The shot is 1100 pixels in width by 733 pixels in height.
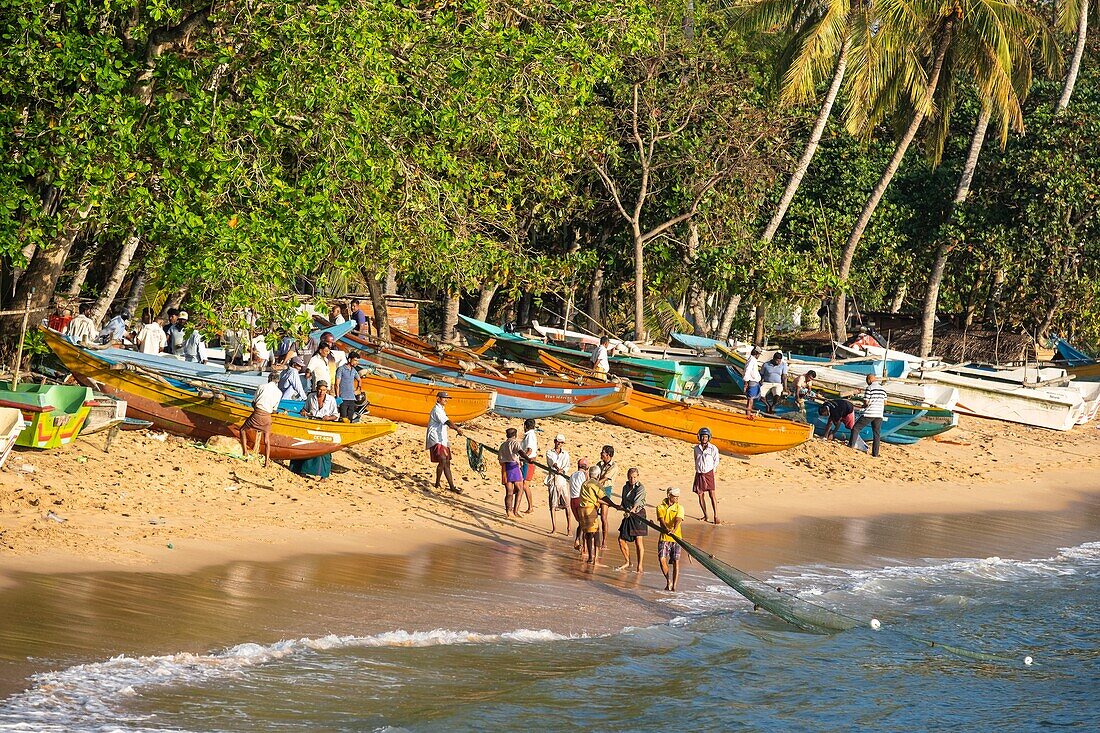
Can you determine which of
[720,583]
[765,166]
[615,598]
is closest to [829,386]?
[765,166]

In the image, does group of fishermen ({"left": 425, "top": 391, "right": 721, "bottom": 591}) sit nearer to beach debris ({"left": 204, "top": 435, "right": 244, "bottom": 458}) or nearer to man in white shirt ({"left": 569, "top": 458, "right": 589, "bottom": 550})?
man in white shirt ({"left": 569, "top": 458, "right": 589, "bottom": 550})

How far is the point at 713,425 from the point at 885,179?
11292 mm

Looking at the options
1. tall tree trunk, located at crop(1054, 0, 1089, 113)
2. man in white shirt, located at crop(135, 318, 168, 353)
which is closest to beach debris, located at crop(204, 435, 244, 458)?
man in white shirt, located at crop(135, 318, 168, 353)

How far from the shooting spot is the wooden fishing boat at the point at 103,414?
1576 centimetres

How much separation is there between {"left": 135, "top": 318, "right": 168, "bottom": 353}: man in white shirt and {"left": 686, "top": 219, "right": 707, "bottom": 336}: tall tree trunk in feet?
45.6

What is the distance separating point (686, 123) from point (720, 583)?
15.5m

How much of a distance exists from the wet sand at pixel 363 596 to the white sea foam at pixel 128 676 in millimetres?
181

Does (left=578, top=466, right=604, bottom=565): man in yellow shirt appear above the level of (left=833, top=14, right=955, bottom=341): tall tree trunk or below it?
below

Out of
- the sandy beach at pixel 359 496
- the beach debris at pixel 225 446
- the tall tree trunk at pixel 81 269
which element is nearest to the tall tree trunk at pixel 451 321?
the sandy beach at pixel 359 496

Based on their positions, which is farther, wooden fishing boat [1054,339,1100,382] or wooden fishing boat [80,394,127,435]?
wooden fishing boat [1054,339,1100,382]

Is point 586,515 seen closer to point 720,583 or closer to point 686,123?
point 720,583

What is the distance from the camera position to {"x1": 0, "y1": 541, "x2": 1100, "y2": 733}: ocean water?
9.98 meters

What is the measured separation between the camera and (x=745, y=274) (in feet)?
95.1

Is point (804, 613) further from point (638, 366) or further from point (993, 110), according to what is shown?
point (993, 110)
